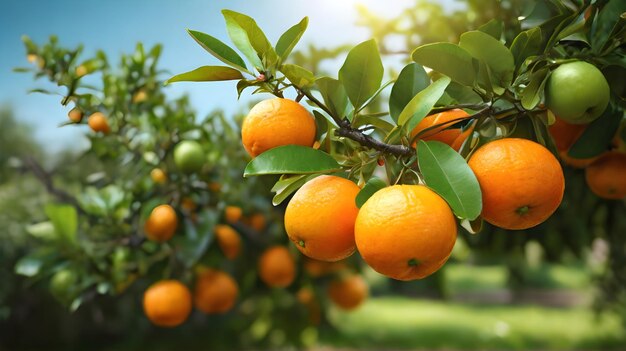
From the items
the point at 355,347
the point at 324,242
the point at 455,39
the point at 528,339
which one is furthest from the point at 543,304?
the point at 324,242

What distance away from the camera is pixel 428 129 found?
55cm

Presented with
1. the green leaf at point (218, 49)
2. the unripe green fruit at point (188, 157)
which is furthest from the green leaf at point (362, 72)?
the unripe green fruit at point (188, 157)

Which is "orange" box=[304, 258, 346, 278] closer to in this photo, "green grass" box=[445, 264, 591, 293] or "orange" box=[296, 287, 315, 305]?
"orange" box=[296, 287, 315, 305]

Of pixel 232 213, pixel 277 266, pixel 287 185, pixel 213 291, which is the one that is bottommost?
pixel 277 266

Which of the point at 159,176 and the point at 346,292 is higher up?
the point at 159,176

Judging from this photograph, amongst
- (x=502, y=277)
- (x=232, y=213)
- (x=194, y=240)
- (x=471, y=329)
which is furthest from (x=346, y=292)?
(x=502, y=277)

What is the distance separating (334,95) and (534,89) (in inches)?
8.6

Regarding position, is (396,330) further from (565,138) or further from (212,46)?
(212,46)

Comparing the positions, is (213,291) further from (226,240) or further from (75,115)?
(75,115)

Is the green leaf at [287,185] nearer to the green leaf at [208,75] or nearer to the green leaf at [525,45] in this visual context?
the green leaf at [208,75]

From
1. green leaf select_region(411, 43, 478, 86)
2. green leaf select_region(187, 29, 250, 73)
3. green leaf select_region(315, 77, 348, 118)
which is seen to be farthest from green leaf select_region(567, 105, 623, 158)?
green leaf select_region(187, 29, 250, 73)

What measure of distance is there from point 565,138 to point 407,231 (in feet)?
1.26

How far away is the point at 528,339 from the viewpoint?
3.52m

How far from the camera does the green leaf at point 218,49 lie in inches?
21.1
